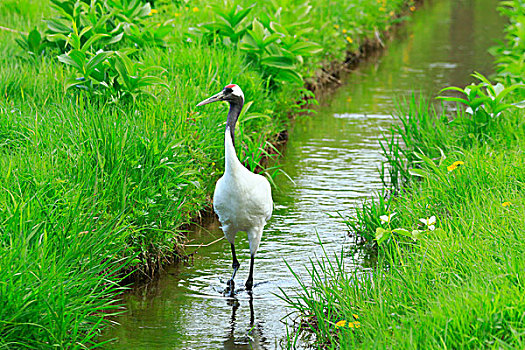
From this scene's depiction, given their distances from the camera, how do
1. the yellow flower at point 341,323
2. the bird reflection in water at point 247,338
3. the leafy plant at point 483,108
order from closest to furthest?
the yellow flower at point 341,323
the bird reflection in water at point 247,338
the leafy plant at point 483,108

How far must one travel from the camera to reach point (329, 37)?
43.1 feet

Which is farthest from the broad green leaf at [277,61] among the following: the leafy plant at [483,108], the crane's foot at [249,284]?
the crane's foot at [249,284]

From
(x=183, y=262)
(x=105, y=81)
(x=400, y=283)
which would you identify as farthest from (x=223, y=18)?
(x=400, y=283)

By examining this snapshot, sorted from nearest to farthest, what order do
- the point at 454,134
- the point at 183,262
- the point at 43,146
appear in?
the point at 43,146
the point at 183,262
the point at 454,134

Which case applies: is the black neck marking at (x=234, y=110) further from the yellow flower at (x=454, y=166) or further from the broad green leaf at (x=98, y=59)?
the yellow flower at (x=454, y=166)

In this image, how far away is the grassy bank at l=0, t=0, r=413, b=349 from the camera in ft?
14.1

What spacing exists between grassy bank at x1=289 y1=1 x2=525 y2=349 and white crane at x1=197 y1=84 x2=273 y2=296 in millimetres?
832

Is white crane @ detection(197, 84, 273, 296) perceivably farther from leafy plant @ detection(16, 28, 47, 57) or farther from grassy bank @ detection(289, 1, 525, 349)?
leafy plant @ detection(16, 28, 47, 57)

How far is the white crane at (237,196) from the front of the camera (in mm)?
5633

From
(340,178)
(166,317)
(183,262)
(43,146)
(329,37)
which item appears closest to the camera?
(166,317)

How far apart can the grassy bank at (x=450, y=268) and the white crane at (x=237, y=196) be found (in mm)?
832

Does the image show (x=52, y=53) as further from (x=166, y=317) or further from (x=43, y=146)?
(x=166, y=317)

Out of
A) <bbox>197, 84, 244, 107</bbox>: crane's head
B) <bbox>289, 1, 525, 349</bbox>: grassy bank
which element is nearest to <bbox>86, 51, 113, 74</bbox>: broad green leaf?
<bbox>197, 84, 244, 107</bbox>: crane's head

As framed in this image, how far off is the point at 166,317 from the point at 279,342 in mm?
921
